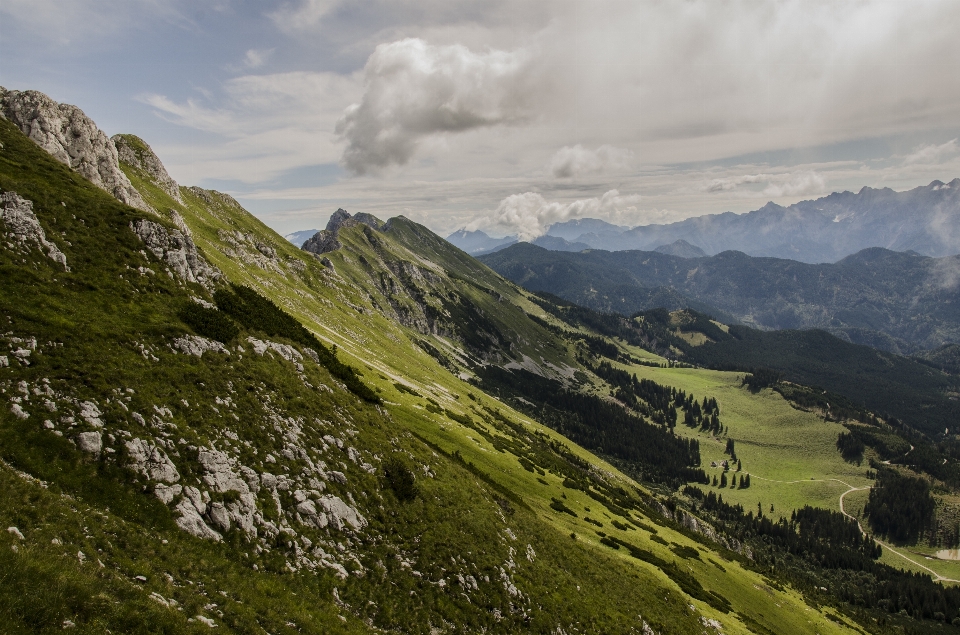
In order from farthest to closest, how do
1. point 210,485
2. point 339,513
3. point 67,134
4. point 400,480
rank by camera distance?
point 67,134
point 400,480
point 339,513
point 210,485

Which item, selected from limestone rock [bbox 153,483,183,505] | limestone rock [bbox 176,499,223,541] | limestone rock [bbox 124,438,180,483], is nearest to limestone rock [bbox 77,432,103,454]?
limestone rock [bbox 124,438,180,483]

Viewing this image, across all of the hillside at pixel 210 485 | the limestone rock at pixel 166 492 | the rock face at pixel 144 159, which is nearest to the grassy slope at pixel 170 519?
the hillside at pixel 210 485

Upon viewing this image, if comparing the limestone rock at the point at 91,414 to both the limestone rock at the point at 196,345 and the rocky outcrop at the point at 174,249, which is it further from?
the rocky outcrop at the point at 174,249

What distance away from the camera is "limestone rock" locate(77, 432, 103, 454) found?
20.2 m

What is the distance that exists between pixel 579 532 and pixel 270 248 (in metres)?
138

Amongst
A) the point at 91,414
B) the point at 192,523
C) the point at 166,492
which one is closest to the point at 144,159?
the point at 91,414

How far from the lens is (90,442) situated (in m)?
20.4

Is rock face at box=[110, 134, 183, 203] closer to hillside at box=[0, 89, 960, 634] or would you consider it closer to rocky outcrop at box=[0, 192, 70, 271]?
hillside at box=[0, 89, 960, 634]

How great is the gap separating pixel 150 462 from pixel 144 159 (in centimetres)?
14932

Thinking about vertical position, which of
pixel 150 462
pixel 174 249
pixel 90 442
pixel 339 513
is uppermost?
pixel 174 249

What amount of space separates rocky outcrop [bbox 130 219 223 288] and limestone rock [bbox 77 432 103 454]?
22376 mm

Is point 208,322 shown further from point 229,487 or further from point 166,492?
point 166,492

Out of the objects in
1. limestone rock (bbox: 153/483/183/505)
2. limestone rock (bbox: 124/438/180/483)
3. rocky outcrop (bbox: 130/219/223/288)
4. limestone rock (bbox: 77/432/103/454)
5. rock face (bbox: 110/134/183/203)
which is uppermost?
rock face (bbox: 110/134/183/203)

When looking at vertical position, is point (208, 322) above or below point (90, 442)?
above
